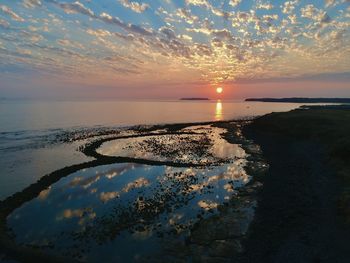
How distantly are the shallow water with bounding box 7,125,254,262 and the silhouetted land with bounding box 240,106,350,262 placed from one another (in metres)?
2.40

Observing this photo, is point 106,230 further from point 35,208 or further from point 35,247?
point 35,208

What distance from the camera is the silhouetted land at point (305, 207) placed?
58.7 ft

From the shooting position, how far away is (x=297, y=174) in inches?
1384

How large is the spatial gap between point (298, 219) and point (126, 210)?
568 inches

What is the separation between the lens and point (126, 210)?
2528 cm

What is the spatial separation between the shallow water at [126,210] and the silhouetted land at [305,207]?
240 centimetres

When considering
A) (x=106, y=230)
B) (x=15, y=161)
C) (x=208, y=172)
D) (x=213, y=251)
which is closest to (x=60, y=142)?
(x=15, y=161)

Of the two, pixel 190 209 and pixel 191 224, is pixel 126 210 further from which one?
pixel 191 224

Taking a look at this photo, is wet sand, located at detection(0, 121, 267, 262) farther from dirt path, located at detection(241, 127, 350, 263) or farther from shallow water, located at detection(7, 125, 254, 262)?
dirt path, located at detection(241, 127, 350, 263)

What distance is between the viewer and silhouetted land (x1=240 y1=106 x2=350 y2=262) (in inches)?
704

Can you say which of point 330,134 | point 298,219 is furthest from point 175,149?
point 298,219

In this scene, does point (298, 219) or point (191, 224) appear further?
point (298, 219)

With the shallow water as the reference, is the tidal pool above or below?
below

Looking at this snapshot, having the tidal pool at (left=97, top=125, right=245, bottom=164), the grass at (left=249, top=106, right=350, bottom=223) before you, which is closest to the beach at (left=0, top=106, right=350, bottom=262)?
the grass at (left=249, top=106, right=350, bottom=223)
